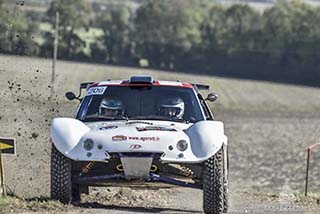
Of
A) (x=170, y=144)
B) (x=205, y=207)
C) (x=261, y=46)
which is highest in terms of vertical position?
(x=170, y=144)

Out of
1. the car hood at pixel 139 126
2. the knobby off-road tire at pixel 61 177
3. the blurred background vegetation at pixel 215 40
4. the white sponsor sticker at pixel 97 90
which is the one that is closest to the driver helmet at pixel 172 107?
the car hood at pixel 139 126

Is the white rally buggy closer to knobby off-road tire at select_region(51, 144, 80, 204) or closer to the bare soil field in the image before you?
knobby off-road tire at select_region(51, 144, 80, 204)

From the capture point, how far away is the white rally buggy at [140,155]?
11508mm

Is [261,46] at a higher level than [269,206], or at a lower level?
lower

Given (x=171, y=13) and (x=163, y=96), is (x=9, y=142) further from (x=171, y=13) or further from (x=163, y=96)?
(x=171, y=13)

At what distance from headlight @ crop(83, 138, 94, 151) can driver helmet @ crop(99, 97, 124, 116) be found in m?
1.31

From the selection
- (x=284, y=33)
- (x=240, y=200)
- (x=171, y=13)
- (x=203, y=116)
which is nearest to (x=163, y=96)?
(x=203, y=116)

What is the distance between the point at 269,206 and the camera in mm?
14172

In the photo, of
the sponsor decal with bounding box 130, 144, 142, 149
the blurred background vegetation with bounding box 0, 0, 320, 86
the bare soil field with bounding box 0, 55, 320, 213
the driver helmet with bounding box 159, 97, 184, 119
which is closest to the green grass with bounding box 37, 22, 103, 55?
the blurred background vegetation with bounding box 0, 0, 320, 86

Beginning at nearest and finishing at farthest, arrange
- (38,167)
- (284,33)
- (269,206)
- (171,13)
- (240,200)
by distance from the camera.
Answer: (269,206), (240,200), (38,167), (284,33), (171,13)

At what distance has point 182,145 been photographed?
38.2 ft

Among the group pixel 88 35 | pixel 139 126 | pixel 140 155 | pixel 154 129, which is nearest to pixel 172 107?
pixel 139 126

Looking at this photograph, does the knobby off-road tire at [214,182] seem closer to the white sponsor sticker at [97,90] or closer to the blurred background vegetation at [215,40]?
the white sponsor sticker at [97,90]

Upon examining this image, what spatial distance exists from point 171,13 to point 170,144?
77.4m
